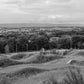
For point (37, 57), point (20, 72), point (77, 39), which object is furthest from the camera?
point (77, 39)

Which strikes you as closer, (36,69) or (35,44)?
(36,69)

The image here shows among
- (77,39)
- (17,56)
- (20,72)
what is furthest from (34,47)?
(20,72)

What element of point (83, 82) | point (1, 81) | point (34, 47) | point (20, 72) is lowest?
point (34, 47)

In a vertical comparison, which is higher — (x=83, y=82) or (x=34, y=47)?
(x=83, y=82)

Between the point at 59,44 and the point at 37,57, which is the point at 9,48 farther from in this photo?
the point at 37,57

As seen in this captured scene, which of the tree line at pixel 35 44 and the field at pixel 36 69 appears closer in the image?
the field at pixel 36 69

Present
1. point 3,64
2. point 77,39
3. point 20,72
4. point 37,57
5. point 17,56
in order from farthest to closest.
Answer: point 77,39 < point 17,56 < point 37,57 < point 3,64 < point 20,72

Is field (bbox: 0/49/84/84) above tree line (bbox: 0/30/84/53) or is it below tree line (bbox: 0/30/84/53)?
above

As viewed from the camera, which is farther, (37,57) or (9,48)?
(9,48)

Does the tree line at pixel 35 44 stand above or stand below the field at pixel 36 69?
below

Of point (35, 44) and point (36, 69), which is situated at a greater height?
point (36, 69)

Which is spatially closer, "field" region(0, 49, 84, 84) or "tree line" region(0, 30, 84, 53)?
"field" region(0, 49, 84, 84)
